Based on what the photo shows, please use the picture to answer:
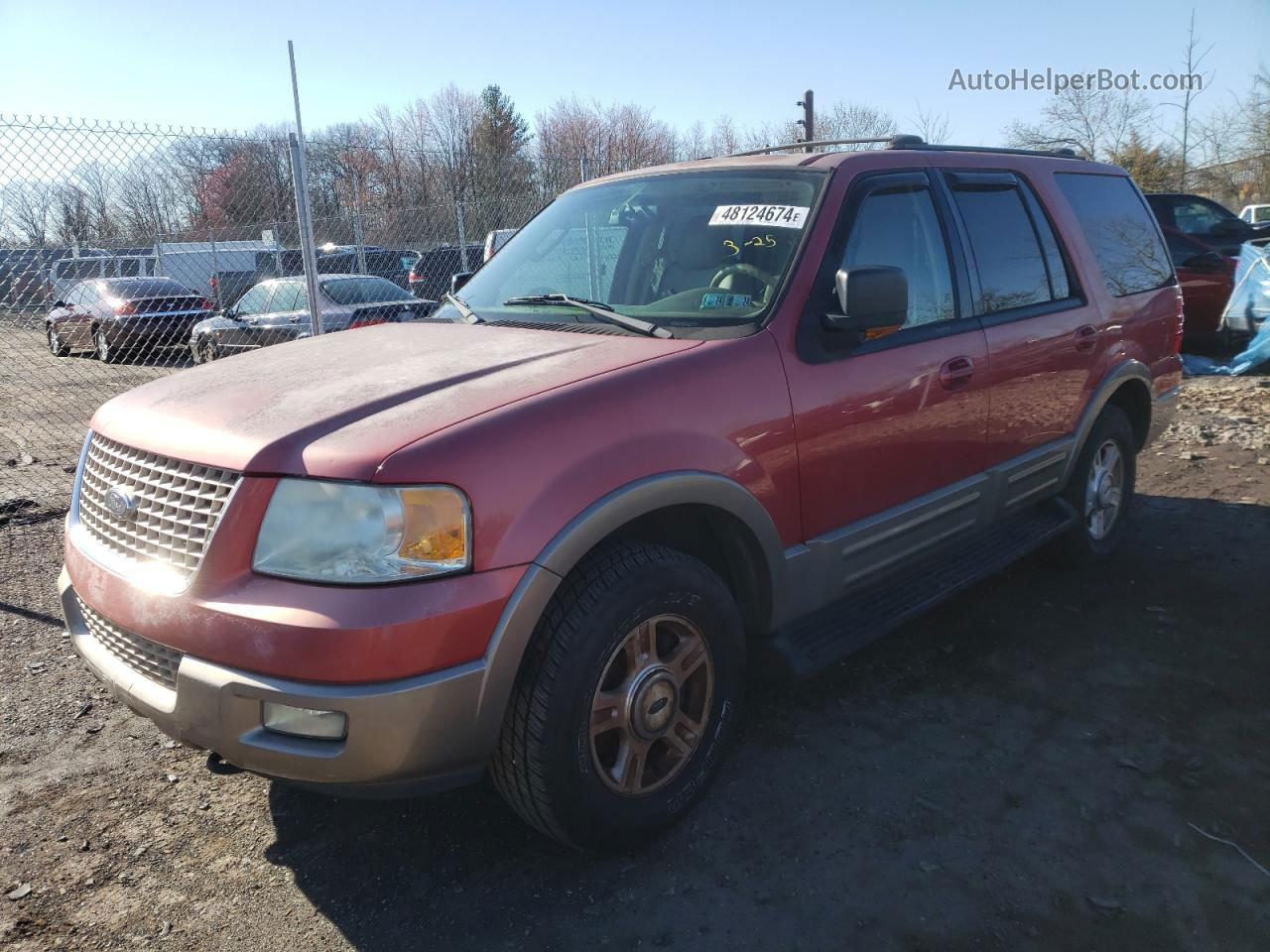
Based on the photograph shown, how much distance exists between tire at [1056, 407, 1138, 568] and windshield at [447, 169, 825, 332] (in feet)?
7.55

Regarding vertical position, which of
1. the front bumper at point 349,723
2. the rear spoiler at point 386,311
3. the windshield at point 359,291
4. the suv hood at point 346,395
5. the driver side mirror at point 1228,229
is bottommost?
the front bumper at point 349,723

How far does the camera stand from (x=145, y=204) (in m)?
8.11

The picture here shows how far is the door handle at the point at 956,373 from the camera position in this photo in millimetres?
3457

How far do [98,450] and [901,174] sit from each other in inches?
116

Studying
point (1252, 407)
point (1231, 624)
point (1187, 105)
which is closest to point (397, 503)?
point (1231, 624)

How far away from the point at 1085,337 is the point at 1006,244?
2.26ft

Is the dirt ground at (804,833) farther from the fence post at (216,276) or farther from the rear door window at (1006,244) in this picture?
the fence post at (216,276)

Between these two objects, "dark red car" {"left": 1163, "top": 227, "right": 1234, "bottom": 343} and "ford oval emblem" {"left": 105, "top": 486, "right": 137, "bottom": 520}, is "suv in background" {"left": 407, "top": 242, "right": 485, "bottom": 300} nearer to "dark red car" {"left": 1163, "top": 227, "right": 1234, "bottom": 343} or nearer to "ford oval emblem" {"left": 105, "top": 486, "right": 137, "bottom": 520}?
"dark red car" {"left": 1163, "top": 227, "right": 1234, "bottom": 343}

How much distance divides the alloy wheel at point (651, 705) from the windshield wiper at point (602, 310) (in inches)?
36.9

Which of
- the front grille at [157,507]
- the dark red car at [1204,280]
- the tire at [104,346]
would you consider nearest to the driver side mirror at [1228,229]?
the dark red car at [1204,280]

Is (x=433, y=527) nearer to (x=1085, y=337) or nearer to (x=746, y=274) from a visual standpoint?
(x=746, y=274)

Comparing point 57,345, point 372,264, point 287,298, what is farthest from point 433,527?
point 57,345

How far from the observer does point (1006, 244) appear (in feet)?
13.1

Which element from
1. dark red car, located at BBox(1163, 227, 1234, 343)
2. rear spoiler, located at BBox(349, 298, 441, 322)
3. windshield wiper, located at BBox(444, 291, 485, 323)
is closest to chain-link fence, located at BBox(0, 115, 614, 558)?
rear spoiler, located at BBox(349, 298, 441, 322)
